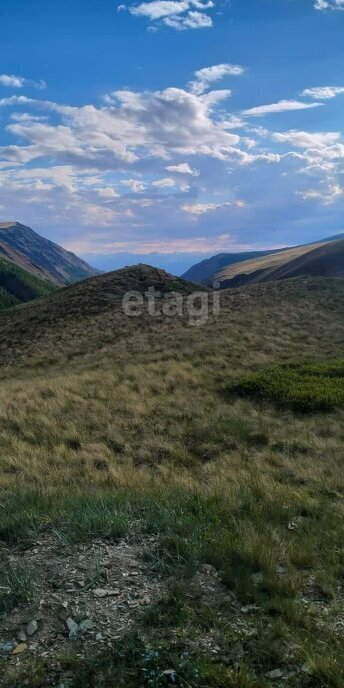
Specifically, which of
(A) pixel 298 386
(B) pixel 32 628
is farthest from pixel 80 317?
(B) pixel 32 628

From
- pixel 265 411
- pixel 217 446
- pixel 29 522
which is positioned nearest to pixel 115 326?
pixel 265 411

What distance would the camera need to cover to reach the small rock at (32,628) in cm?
415

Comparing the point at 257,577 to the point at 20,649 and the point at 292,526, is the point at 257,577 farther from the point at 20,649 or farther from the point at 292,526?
the point at 20,649

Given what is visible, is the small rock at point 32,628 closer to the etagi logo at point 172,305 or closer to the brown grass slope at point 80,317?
the brown grass slope at point 80,317

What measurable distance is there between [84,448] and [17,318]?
33462mm

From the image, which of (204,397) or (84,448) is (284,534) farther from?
(204,397)

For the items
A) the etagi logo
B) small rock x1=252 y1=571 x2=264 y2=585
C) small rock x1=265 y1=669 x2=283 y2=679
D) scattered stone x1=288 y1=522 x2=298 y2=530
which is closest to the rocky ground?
small rock x1=252 y1=571 x2=264 y2=585

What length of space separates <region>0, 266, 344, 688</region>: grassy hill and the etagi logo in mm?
15464

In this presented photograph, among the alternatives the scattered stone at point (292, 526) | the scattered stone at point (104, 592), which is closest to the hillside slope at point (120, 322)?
the scattered stone at point (292, 526)

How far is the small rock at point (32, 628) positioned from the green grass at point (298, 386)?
11.6m

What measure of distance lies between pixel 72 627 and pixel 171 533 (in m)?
1.89

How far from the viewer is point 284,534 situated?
6.30 m

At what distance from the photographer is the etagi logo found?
1334 inches

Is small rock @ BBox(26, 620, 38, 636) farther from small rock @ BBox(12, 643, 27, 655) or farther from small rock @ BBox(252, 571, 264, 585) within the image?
small rock @ BBox(252, 571, 264, 585)
